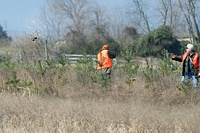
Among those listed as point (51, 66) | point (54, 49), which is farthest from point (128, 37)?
point (51, 66)

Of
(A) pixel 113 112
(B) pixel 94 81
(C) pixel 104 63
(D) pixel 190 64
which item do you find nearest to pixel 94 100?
(B) pixel 94 81

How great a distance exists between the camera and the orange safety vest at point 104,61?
10548 millimetres

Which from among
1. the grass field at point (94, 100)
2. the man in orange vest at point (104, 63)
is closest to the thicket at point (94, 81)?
the grass field at point (94, 100)

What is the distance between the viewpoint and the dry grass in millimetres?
5707

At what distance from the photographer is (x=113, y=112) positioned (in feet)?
20.9

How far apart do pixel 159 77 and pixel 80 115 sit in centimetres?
366

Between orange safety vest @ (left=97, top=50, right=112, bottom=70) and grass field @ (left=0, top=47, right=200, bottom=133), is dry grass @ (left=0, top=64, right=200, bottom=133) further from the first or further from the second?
orange safety vest @ (left=97, top=50, right=112, bottom=70)

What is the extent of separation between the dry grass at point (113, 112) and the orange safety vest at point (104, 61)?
3.84 ft

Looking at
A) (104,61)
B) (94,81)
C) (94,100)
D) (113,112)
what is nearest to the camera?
(113,112)

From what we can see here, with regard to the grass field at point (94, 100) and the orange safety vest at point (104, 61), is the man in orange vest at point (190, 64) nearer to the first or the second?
the grass field at point (94, 100)

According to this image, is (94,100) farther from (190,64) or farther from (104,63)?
(190,64)

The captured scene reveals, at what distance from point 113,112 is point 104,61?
4720 mm

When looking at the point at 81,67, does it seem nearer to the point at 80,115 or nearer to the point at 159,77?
the point at 159,77

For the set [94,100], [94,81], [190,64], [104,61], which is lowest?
[94,100]
